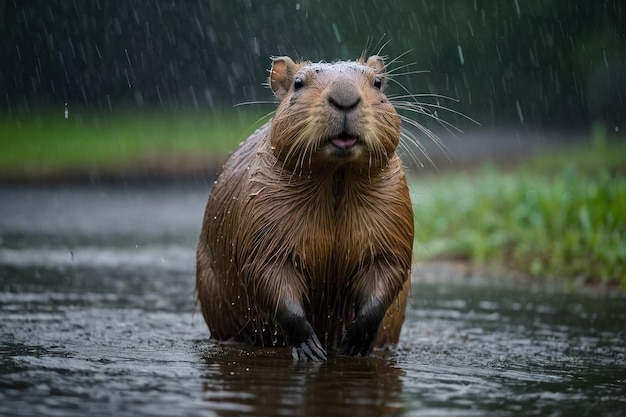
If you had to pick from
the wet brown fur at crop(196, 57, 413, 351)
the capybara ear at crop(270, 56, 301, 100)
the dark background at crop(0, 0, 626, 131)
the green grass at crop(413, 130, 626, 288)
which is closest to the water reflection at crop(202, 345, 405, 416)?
the wet brown fur at crop(196, 57, 413, 351)

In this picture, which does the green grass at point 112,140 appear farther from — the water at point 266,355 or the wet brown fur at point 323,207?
the wet brown fur at point 323,207

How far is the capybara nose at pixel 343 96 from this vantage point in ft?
15.9

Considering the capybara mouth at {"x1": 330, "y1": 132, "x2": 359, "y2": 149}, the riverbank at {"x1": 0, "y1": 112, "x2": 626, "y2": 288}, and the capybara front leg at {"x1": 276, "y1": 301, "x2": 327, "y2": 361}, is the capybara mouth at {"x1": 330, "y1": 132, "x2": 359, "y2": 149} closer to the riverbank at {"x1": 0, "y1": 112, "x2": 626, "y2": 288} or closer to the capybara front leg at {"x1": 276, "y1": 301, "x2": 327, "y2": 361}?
the riverbank at {"x1": 0, "y1": 112, "x2": 626, "y2": 288}

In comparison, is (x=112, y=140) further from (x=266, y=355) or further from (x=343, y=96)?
(x=343, y=96)

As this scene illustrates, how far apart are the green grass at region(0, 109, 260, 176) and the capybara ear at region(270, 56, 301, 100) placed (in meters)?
14.6

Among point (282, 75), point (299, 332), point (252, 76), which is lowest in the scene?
point (299, 332)

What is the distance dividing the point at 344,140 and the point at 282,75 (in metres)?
0.84

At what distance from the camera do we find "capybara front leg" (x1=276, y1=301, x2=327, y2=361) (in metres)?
5.11

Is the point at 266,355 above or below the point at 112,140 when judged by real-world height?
below

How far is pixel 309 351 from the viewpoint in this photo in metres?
5.12

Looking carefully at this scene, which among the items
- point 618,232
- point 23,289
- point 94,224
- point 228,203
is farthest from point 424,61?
point 228,203

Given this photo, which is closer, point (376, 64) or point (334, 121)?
point (334, 121)

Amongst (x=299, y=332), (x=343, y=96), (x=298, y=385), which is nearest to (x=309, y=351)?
(x=299, y=332)

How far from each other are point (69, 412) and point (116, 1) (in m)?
23.7
